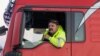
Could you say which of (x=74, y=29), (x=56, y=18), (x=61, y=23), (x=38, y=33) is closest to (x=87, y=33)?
(x=74, y=29)

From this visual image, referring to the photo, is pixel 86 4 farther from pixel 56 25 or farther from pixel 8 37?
pixel 8 37

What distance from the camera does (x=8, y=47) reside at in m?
6.17

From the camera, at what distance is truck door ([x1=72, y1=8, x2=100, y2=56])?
6141mm

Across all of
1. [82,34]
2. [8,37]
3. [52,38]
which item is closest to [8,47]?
[8,37]

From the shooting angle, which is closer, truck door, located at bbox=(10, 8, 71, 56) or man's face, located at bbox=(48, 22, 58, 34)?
truck door, located at bbox=(10, 8, 71, 56)

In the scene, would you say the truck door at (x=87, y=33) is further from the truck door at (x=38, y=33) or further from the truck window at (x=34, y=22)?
the truck window at (x=34, y=22)

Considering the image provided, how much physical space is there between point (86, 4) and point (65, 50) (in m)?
0.81

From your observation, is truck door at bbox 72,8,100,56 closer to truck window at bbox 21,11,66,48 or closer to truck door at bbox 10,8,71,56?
truck door at bbox 10,8,71,56

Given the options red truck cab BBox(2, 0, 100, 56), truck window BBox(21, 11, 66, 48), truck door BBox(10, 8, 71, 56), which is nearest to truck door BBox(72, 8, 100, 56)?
red truck cab BBox(2, 0, 100, 56)

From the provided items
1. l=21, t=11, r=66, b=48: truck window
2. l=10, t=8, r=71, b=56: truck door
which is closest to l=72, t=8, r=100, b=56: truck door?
l=10, t=8, r=71, b=56: truck door

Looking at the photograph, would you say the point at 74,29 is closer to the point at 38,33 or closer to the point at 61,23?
the point at 61,23

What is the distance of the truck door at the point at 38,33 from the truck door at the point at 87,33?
0.46ft

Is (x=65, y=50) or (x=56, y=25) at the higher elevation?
(x=56, y=25)

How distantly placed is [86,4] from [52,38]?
2.50 feet
